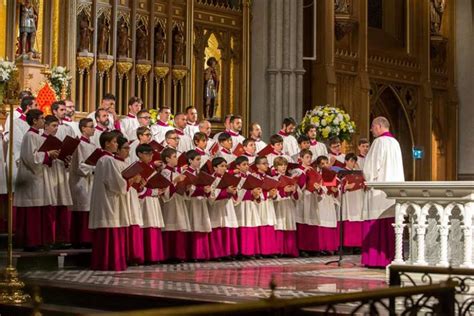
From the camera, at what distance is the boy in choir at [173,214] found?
39.4 ft

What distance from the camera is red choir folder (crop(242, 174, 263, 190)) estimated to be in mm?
12766

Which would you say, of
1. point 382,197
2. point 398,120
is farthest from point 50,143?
point 398,120

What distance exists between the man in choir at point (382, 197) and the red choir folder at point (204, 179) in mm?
1909

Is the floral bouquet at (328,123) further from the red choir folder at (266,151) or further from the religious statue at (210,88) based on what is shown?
the red choir folder at (266,151)

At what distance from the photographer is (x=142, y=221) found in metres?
11.4

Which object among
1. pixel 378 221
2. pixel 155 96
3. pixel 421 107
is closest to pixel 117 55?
pixel 155 96

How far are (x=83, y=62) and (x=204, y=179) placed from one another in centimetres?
369

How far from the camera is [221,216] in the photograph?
12.7 m

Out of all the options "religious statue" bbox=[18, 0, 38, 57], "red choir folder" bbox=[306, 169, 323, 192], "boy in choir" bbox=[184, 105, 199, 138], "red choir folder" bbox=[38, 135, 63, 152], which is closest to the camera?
"red choir folder" bbox=[38, 135, 63, 152]

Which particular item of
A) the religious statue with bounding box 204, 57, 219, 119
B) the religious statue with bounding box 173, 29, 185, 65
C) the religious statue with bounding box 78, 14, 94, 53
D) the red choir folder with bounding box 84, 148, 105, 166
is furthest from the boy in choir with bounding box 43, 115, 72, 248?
the religious statue with bounding box 204, 57, 219, 119

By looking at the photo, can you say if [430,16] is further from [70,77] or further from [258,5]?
[70,77]

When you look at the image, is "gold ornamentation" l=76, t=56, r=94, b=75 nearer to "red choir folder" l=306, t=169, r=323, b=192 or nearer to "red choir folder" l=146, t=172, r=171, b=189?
"red choir folder" l=306, t=169, r=323, b=192

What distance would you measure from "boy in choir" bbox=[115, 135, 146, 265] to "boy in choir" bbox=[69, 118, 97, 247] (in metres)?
0.56

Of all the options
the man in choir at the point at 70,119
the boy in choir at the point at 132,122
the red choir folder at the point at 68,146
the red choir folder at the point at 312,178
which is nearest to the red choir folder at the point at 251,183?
the red choir folder at the point at 312,178
